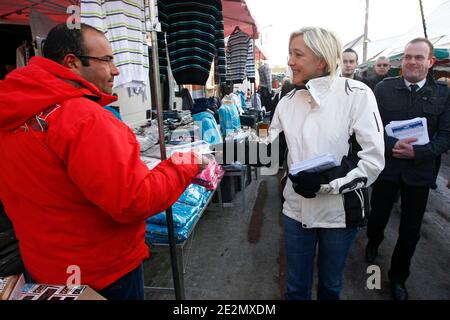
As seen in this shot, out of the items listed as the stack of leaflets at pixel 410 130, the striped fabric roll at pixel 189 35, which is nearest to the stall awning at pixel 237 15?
the striped fabric roll at pixel 189 35

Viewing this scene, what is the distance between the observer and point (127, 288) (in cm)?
142

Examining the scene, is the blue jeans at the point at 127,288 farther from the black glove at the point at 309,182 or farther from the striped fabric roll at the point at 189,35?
the striped fabric roll at the point at 189,35

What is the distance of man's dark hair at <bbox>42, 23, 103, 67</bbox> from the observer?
3.86 ft

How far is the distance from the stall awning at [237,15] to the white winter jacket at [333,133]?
299 centimetres

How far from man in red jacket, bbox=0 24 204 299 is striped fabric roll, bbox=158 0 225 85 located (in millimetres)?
1503

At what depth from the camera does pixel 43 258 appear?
1260mm

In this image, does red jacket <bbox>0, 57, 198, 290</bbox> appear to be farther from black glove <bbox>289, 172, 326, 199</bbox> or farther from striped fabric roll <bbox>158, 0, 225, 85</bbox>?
striped fabric roll <bbox>158, 0, 225, 85</bbox>

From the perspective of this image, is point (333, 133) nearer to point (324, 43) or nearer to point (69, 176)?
point (324, 43)

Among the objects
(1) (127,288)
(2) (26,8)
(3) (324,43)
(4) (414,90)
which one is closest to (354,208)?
(3) (324,43)

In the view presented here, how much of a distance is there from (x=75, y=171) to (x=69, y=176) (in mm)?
79

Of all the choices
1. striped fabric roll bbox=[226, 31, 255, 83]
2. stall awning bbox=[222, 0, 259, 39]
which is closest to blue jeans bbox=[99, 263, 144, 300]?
stall awning bbox=[222, 0, 259, 39]

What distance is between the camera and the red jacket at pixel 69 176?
1.04 meters
